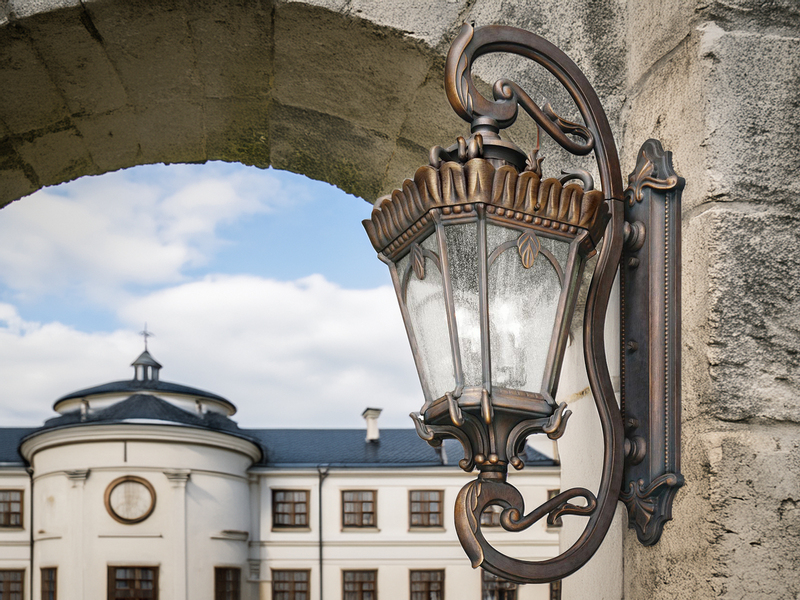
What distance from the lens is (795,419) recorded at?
1.38 m

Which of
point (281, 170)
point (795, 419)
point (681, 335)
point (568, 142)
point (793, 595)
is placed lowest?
point (793, 595)

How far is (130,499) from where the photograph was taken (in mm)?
21891

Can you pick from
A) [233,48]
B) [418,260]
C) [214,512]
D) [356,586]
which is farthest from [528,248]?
[356,586]

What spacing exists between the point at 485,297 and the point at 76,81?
133 cm

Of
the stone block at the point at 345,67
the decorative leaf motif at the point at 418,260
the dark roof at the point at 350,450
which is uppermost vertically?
the stone block at the point at 345,67

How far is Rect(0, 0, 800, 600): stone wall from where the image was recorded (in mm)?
1356

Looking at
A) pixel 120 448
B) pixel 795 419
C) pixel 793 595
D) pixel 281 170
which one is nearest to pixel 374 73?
pixel 281 170

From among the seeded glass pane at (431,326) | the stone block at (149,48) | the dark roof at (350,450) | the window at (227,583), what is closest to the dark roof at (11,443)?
the window at (227,583)

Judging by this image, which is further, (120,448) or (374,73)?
(120,448)

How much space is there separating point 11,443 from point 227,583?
888 centimetres

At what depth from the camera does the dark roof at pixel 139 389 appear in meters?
24.0

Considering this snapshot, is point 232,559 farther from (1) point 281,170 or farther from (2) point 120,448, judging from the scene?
(1) point 281,170

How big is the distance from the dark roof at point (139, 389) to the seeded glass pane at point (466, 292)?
79.1 ft

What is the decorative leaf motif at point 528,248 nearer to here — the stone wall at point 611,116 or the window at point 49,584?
the stone wall at point 611,116
